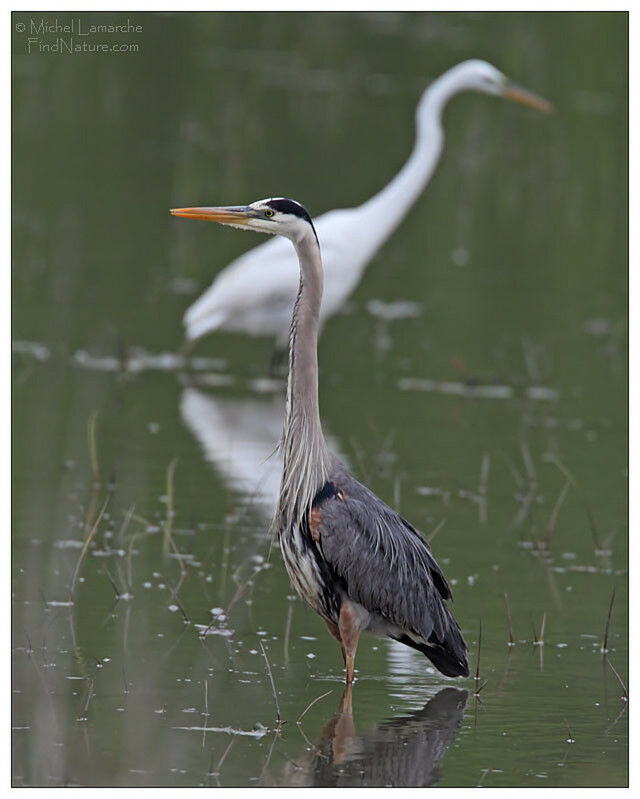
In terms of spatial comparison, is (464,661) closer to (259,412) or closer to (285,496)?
(285,496)

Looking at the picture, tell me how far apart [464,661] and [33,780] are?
1864mm

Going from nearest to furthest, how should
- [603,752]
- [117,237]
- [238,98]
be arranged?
[603,752]
[117,237]
[238,98]

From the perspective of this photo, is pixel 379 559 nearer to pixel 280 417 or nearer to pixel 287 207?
pixel 287 207

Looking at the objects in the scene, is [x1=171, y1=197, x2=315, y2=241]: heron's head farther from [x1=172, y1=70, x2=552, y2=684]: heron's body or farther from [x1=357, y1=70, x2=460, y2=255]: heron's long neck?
[x1=357, y1=70, x2=460, y2=255]: heron's long neck

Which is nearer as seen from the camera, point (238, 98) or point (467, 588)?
point (467, 588)

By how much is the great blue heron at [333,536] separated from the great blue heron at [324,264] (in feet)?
14.5

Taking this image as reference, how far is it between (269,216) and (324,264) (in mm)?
4647

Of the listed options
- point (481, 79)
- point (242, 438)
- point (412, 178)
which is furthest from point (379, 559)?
point (481, 79)

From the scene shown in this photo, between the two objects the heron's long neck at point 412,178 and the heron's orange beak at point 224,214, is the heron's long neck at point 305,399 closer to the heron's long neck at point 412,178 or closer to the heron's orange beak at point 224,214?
the heron's orange beak at point 224,214

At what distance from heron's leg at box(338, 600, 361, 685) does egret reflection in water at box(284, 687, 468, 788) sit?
10 cm

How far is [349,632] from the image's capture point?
5.96m

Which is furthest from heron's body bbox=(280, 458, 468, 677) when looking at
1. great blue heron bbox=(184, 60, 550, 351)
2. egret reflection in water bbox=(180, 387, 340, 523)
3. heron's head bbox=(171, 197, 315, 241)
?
great blue heron bbox=(184, 60, 550, 351)

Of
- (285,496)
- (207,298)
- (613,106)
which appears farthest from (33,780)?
(613,106)

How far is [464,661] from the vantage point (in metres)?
6.12
